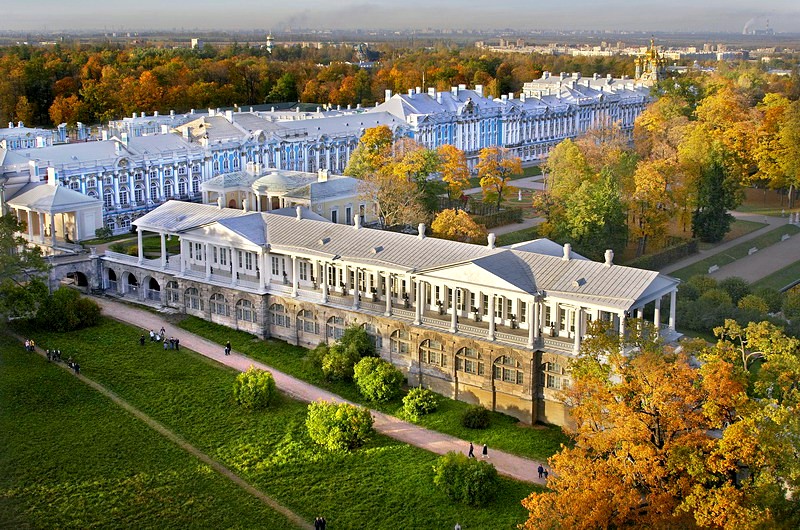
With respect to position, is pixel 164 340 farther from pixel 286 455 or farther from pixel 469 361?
pixel 469 361

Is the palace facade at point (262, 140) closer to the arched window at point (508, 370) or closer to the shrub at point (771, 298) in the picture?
the arched window at point (508, 370)

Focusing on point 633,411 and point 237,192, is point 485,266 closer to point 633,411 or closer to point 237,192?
point 633,411

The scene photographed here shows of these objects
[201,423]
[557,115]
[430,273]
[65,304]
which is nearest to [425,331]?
[430,273]

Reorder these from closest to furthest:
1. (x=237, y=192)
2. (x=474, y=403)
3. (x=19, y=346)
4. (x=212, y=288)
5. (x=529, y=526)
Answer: (x=529, y=526), (x=474, y=403), (x=19, y=346), (x=212, y=288), (x=237, y=192)

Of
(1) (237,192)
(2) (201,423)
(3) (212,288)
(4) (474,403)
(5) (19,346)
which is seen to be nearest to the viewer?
(2) (201,423)

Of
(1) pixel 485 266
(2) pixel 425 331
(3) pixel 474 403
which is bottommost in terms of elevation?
(3) pixel 474 403

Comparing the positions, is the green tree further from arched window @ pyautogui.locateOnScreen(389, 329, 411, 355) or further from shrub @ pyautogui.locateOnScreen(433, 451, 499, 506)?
shrub @ pyautogui.locateOnScreen(433, 451, 499, 506)

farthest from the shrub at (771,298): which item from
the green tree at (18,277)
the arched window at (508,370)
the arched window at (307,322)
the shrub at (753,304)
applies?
the green tree at (18,277)
